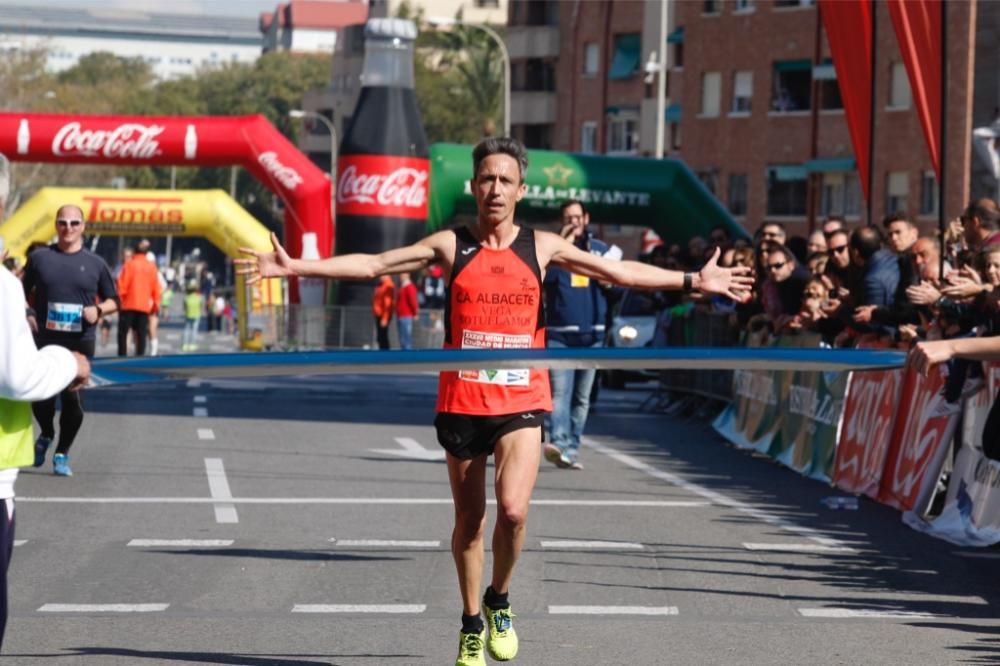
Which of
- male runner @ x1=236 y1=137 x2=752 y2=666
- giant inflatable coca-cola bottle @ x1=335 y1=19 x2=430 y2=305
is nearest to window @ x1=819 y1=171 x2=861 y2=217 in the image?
giant inflatable coca-cola bottle @ x1=335 y1=19 x2=430 y2=305

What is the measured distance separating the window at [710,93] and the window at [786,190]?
151 inches

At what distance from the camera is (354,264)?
7.93m

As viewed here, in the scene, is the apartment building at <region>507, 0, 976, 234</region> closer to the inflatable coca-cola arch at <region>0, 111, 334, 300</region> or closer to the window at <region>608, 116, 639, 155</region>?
the window at <region>608, 116, 639, 155</region>

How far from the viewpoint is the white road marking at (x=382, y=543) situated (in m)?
11.3

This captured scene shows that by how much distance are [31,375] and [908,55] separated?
42.9ft

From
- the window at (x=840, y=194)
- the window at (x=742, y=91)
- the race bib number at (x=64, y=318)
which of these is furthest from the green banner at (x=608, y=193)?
the window at (x=742, y=91)

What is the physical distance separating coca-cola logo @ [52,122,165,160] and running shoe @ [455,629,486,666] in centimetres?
2831

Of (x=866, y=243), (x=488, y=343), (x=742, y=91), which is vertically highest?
(x=742, y=91)

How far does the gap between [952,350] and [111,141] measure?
96.0 feet

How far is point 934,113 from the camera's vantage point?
17.1m

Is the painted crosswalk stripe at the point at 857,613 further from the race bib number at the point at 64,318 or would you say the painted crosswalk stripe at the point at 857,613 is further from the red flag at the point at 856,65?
the red flag at the point at 856,65

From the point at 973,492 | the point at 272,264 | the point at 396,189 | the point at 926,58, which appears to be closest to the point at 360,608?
the point at 272,264

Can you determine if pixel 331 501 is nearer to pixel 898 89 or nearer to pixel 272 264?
pixel 272 264

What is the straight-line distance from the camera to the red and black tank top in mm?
7781
